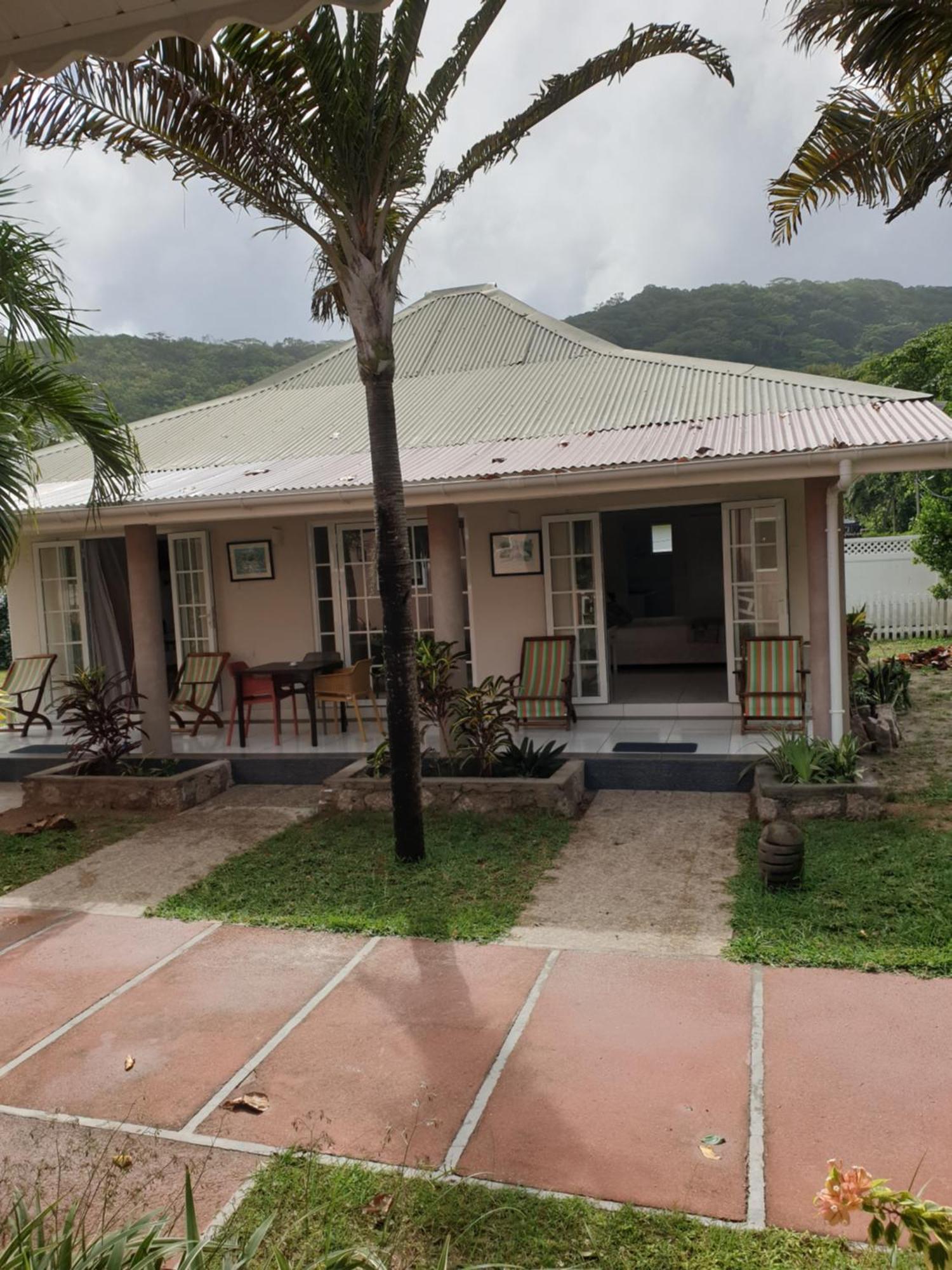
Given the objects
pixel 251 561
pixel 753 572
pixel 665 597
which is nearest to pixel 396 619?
pixel 753 572

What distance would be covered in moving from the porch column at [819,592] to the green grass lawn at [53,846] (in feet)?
18.0

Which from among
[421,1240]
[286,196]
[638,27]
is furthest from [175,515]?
[421,1240]

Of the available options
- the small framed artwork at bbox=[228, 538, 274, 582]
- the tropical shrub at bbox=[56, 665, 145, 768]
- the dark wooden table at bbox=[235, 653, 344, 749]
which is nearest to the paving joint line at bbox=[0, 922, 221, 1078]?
the tropical shrub at bbox=[56, 665, 145, 768]

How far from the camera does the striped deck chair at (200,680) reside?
10.9 m

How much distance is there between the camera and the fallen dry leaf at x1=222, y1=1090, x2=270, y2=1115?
362cm

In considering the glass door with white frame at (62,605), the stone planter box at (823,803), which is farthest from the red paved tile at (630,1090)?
the glass door with white frame at (62,605)

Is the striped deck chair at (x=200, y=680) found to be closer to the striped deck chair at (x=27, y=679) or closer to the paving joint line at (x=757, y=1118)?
the striped deck chair at (x=27, y=679)

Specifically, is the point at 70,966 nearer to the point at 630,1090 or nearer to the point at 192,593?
the point at 630,1090

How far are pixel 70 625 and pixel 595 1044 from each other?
9782 mm

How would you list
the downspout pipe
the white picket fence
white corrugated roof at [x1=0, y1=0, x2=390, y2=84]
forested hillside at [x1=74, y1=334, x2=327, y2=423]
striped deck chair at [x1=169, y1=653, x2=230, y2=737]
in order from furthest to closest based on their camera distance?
forested hillside at [x1=74, y1=334, x2=327, y2=423] < the white picket fence < striped deck chair at [x1=169, y1=653, x2=230, y2=737] < the downspout pipe < white corrugated roof at [x1=0, y1=0, x2=390, y2=84]

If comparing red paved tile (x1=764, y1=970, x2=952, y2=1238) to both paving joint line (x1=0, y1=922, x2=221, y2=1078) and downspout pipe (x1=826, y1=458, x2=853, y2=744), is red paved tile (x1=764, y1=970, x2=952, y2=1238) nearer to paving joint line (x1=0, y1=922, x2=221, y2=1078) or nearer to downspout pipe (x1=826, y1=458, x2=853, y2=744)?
paving joint line (x1=0, y1=922, x2=221, y2=1078)

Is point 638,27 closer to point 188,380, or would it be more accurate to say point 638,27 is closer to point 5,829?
point 5,829

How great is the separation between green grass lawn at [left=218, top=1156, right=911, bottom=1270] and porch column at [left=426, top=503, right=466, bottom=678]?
5.87 metres

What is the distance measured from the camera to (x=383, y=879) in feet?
20.2
